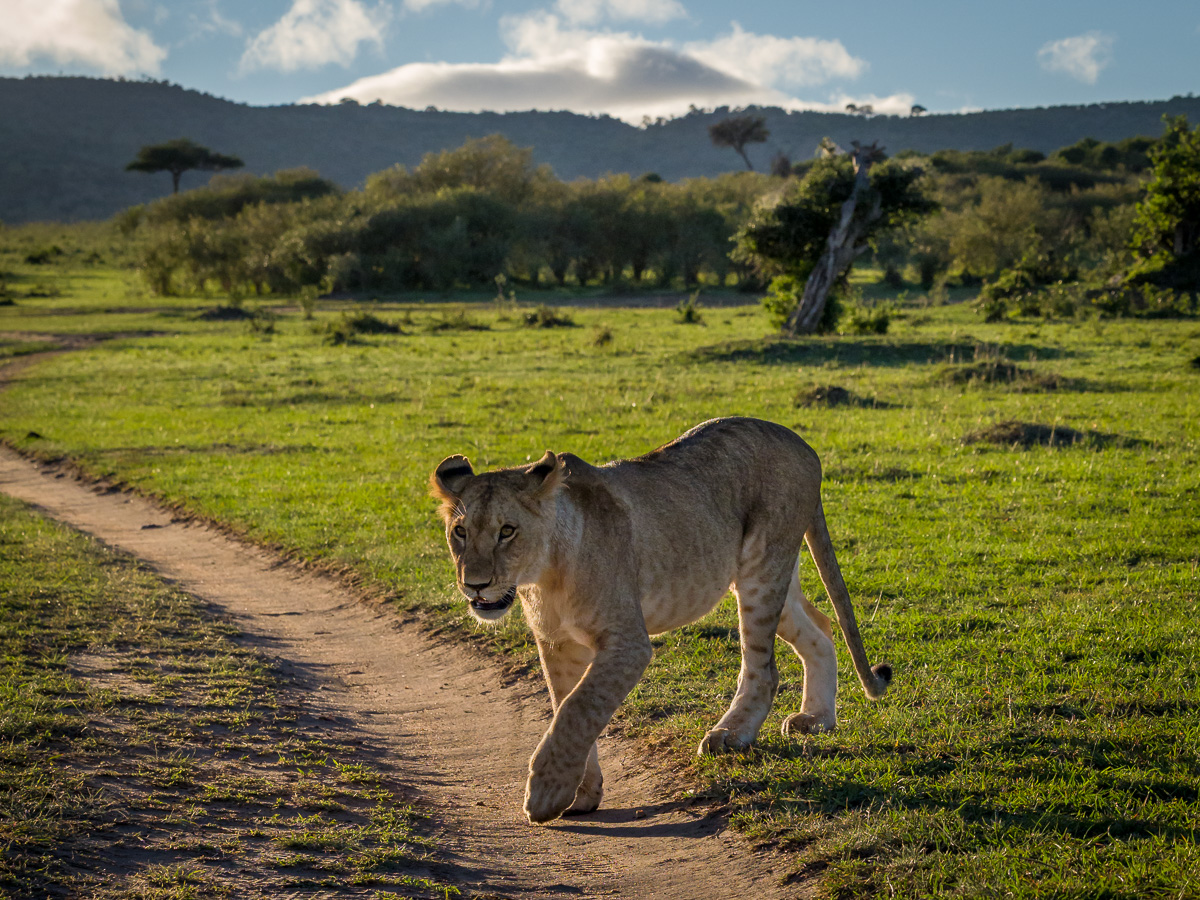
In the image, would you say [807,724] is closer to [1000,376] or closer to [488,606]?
[488,606]

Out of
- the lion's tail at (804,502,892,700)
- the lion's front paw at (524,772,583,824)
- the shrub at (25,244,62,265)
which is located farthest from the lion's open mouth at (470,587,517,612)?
the shrub at (25,244,62,265)

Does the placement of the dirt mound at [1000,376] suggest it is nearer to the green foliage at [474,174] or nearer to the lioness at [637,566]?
the lioness at [637,566]

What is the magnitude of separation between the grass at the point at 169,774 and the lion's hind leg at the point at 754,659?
1654mm

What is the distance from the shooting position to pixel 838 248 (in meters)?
28.0

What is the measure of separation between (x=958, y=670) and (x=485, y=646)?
344 cm

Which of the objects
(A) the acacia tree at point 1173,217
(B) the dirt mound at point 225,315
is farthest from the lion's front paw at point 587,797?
(B) the dirt mound at point 225,315

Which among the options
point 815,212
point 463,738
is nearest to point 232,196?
point 815,212

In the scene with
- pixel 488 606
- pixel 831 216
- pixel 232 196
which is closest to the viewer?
pixel 488 606

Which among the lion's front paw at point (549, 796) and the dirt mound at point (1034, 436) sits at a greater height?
the dirt mound at point (1034, 436)

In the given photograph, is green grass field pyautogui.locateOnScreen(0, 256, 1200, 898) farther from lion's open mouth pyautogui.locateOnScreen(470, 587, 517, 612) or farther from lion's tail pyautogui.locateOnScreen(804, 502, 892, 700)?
lion's open mouth pyautogui.locateOnScreen(470, 587, 517, 612)

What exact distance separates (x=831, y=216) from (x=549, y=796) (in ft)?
85.9

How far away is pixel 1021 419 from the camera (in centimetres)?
1457

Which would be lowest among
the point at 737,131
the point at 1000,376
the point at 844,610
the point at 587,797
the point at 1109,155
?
the point at 587,797

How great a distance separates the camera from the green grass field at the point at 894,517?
14.6 feet
